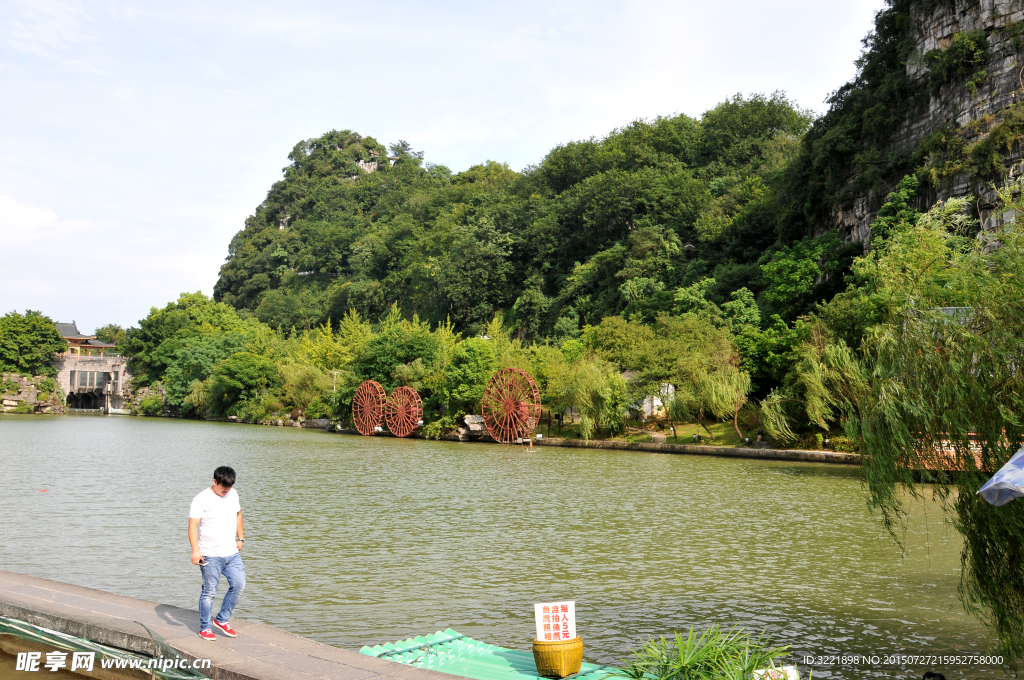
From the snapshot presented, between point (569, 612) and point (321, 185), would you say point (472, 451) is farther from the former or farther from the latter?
point (321, 185)

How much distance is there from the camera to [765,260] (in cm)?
3750

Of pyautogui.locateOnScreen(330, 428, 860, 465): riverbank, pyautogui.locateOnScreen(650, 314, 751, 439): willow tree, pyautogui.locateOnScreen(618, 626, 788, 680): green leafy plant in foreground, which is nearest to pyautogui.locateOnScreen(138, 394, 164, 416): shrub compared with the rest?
pyautogui.locateOnScreen(330, 428, 860, 465): riverbank

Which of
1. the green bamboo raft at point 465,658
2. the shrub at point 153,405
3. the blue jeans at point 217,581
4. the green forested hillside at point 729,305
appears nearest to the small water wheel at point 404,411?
the green forested hillside at point 729,305

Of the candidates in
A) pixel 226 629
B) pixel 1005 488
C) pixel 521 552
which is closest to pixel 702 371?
pixel 521 552

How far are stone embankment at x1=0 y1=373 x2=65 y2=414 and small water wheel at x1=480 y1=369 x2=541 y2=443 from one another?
38.4m

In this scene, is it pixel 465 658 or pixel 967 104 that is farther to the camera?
pixel 967 104

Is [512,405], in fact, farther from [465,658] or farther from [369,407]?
[465,658]

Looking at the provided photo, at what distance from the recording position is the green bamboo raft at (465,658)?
536 cm

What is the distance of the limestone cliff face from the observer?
1030 inches

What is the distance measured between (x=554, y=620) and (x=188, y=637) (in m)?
2.47

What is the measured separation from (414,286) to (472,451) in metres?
33.6

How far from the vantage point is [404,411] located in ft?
119

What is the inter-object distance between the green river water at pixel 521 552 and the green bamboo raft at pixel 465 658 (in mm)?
994

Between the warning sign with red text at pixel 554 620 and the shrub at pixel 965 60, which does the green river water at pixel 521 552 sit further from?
the shrub at pixel 965 60
